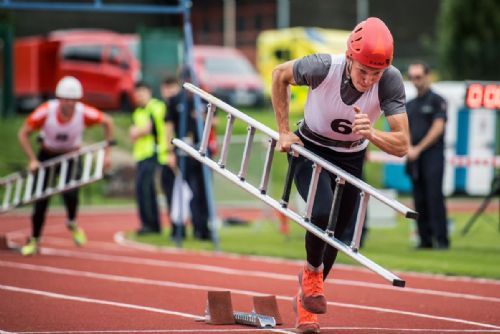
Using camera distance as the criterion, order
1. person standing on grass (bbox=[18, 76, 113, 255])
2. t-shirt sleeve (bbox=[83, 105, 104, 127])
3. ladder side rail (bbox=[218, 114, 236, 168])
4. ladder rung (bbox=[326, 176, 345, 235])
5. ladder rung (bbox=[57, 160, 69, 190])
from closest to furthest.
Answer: ladder rung (bbox=[326, 176, 345, 235]) < ladder side rail (bbox=[218, 114, 236, 168]) < ladder rung (bbox=[57, 160, 69, 190]) < person standing on grass (bbox=[18, 76, 113, 255]) < t-shirt sleeve (bbox=[83, 105, 104, 127])

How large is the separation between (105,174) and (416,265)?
396 cm

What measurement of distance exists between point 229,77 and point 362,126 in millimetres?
28666

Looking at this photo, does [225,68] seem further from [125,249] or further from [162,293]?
[162,293]

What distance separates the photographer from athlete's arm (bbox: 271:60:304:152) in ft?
27.5

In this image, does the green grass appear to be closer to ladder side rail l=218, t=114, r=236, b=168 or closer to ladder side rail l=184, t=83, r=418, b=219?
ladder side rail l=218, t=114, r=236, b=168

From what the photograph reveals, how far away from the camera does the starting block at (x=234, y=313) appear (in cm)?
899

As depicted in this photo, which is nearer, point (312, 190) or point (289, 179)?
point (312, 190)

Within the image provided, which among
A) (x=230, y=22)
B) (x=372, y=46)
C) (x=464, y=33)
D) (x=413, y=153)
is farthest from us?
(x=230, y=22)

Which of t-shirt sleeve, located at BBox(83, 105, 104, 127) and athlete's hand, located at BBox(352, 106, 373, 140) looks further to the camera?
t-shirt sleeve, located at BBox(83, 105, 104, 127)

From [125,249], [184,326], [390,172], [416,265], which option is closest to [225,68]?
[390,172]

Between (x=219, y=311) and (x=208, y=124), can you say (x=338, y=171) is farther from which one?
(x=219, y=311)

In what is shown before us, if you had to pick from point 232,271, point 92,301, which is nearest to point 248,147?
point 92,301

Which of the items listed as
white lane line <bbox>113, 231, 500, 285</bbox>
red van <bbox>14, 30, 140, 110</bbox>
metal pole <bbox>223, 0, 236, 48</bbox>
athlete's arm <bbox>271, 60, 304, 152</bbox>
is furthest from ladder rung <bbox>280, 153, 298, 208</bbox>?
metal pole <bbox>223, 0, 236, 48</bbox>

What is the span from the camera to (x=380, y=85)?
8.20 meters
